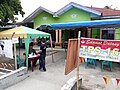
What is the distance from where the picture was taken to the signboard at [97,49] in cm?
570

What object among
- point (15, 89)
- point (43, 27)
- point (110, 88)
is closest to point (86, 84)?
point (110, 88)

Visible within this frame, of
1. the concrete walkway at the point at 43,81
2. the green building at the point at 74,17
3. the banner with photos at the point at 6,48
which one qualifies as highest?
the green building at the point at 74,17

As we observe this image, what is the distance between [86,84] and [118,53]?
2.32 metres

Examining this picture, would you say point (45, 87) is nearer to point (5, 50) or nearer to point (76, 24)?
point (5, 50)

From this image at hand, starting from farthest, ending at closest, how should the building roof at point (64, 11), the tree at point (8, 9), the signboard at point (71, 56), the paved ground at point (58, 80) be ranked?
the building roof at point (64, 11), the tree at point (8, 9), the paved ground at point (58, 80), the signboard at point (71, 56)

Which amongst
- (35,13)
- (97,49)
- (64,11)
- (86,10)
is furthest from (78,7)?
(97,49)

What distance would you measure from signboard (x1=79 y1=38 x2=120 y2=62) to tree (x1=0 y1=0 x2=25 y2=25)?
261 inches

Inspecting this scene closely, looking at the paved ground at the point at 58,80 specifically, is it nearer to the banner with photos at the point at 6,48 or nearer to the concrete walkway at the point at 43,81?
the concrete walkway at the point at 43,81

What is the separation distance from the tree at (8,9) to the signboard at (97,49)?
21.7 ft

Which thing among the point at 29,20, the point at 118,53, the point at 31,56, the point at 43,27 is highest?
the point at 29,20

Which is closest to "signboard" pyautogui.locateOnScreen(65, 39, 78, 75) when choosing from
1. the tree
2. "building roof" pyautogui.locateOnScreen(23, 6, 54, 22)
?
the tree

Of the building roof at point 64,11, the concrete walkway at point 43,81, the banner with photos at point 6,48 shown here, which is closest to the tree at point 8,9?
the banner with photos at point 6,48

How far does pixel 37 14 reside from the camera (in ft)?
66.3

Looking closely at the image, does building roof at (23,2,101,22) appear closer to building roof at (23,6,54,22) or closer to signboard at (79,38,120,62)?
building roof at (23,6,54,22)
